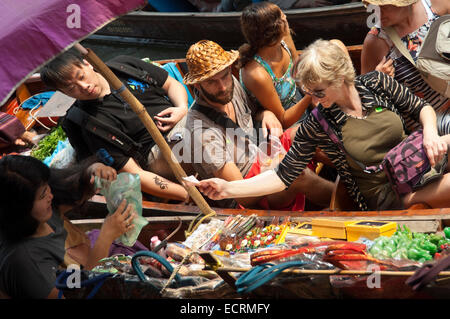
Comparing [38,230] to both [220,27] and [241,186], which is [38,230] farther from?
[220,27]

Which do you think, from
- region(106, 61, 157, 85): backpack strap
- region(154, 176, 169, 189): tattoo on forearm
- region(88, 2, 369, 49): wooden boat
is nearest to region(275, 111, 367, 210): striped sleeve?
region(154, 176, 169, 189): tattoo on forearm

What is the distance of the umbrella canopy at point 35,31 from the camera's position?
2.03 metres

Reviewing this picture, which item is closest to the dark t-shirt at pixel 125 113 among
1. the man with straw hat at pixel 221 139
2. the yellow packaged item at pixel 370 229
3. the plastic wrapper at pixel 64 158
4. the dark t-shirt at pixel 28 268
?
the plastic wrapper at pixel 64 158

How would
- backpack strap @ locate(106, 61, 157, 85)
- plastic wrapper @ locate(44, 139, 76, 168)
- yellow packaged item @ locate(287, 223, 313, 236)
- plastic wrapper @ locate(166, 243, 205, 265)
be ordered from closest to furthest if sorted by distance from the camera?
plastic wrapper @ locate(166, 243, 205, 265) < yellow packaged item @ locate(287, 223, 313, 236) < backpack strap @ locate(106, 61, 157, 85) < plastic wrapper @ locate(44, 139, 76, 168)

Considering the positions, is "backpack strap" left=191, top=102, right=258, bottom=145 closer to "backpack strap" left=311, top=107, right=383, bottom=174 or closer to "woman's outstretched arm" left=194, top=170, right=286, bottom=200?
"woman's outstretched arm" left=194, top=170, right=286, bottom=200

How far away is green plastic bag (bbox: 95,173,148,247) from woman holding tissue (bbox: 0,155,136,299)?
0.04m

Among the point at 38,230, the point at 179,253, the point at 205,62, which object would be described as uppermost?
the point at 205,62

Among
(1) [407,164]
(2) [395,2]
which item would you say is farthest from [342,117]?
(2) [395,2]

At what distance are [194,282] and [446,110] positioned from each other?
174 cm

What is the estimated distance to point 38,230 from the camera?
248cm

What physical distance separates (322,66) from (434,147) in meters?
0.61

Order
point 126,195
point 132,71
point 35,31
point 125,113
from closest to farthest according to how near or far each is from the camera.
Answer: point 35,31, point 126,195, point 125,113, point 132,71

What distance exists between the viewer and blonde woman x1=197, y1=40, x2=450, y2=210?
277 centimetres
